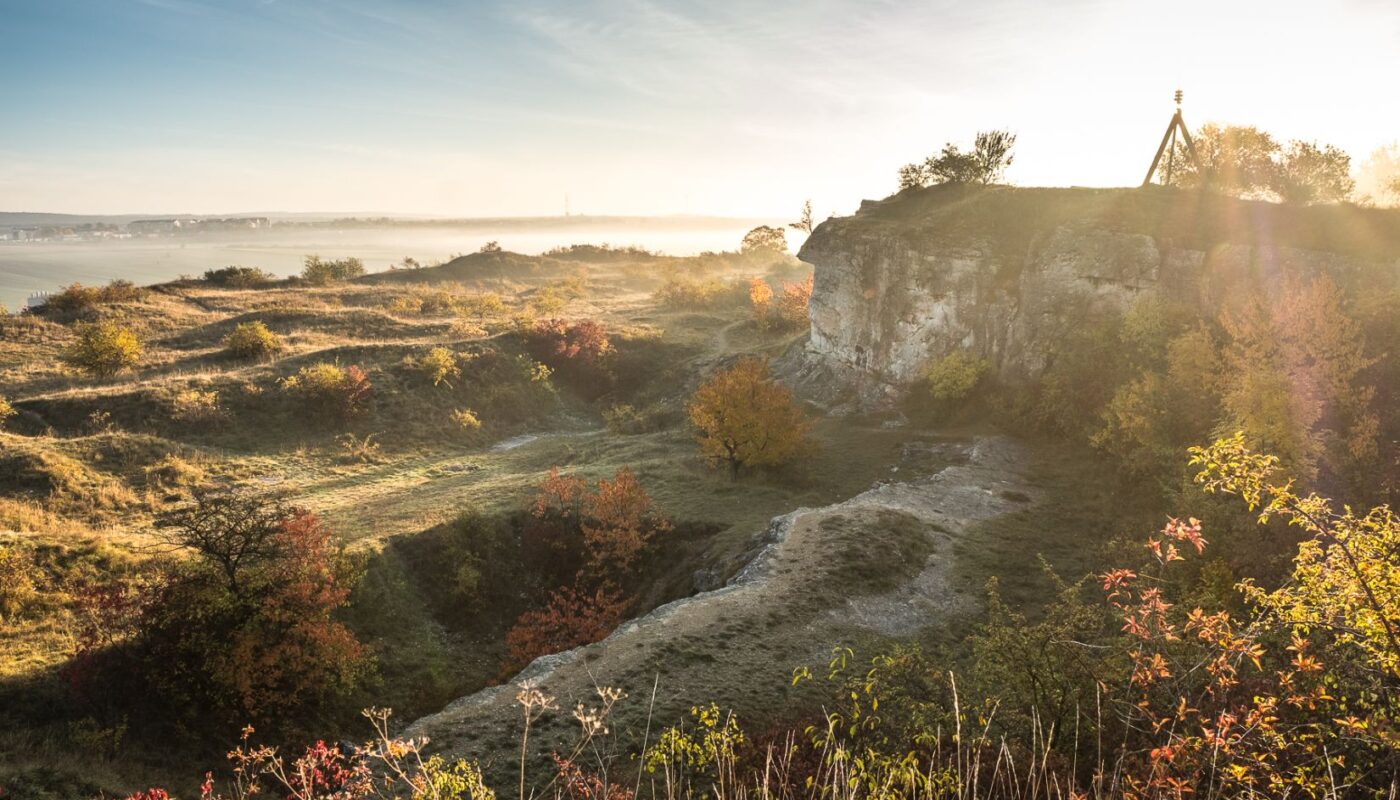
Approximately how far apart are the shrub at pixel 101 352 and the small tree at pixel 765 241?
109 m

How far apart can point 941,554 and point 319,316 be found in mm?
72219

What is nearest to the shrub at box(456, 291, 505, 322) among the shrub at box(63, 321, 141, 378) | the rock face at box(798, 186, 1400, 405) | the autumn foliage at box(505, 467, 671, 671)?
the shrub at box(63, 321, 141, 378)

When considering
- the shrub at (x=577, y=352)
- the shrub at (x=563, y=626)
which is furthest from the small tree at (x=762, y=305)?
the shrub at (x=563, y=626)

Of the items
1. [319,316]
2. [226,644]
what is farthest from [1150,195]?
[319,316]

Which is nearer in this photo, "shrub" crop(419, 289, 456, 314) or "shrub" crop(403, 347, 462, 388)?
"shrub" crop(403, 347, 462, 388)

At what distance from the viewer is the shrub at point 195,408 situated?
43.5 m

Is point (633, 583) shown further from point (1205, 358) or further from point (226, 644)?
point (1205, 358)

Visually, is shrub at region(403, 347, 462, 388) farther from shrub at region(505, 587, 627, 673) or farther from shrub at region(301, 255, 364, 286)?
shrub at region(301, 255, 364, 286)

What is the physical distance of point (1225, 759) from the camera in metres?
7.27

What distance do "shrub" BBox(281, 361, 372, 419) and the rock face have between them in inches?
1404

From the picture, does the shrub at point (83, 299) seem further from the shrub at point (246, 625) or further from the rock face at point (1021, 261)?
the rock face at point (1021, 261)

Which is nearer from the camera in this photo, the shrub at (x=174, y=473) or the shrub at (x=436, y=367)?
the shrub at (x=174, y=473)

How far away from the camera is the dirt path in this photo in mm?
14766

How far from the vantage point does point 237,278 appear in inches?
3605
